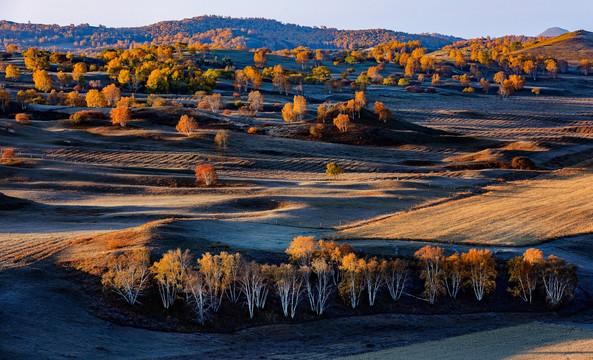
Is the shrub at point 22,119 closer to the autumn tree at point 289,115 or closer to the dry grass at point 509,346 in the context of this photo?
the autumn tree at point 289,115

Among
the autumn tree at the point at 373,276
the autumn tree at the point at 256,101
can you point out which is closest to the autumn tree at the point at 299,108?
the autumn tree at the point at 256,101

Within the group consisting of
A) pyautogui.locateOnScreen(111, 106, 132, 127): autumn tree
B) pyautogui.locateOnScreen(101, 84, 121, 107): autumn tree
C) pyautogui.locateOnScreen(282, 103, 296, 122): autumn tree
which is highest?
pyautogui.locateOnScreen(101, 84, 121, 107): autumn tree

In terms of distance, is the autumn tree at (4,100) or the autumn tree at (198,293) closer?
the autumn tree at (198,293)

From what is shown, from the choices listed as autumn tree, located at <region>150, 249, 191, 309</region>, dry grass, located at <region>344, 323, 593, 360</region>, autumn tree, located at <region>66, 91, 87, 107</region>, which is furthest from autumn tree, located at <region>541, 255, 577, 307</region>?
autumn tree, located at <region>66, 91, 87, 107</region>

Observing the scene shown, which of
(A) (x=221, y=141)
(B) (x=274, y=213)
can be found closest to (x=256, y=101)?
(A) (x=221, y=141)

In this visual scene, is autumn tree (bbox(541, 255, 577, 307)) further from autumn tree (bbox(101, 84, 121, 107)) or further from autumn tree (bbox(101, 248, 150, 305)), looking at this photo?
autumn tree (bbox(101, 84, 121, 107))

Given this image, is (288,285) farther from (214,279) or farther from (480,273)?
(480,273)

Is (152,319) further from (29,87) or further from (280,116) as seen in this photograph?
(29,87)
